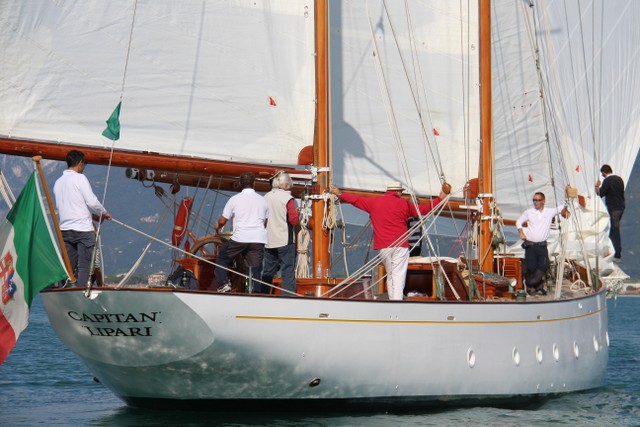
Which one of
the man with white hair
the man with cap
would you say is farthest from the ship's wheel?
the man with cap

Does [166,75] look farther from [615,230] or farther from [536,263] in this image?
[615,230]

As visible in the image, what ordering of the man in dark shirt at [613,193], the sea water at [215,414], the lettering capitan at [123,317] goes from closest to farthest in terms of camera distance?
the lettering capitan at [123,317]
the sea water at [215,414]
the man in dark shirt at [613,193]

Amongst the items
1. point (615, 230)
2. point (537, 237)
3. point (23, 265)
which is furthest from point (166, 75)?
point (615, 230)

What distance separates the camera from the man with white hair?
16.9 m

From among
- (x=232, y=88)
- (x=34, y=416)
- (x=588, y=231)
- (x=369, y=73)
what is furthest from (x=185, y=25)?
(x=588, y=231)

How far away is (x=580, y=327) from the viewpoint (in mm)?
21078

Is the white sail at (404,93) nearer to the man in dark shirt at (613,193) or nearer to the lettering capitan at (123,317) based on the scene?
the man in dark shirt at (613,193)

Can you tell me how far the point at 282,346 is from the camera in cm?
1579

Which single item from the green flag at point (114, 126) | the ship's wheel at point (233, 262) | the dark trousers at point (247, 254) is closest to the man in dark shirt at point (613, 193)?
the ship's wheel at point (233, 262)

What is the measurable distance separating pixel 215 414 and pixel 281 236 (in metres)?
2.49

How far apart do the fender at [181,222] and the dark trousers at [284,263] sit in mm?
1991

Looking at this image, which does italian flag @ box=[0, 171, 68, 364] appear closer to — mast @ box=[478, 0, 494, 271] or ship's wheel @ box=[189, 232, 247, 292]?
ship's wheel @ box=[189, 232, 247, 292]

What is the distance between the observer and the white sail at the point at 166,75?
55.2ft

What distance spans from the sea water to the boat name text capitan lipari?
49.3 inches
